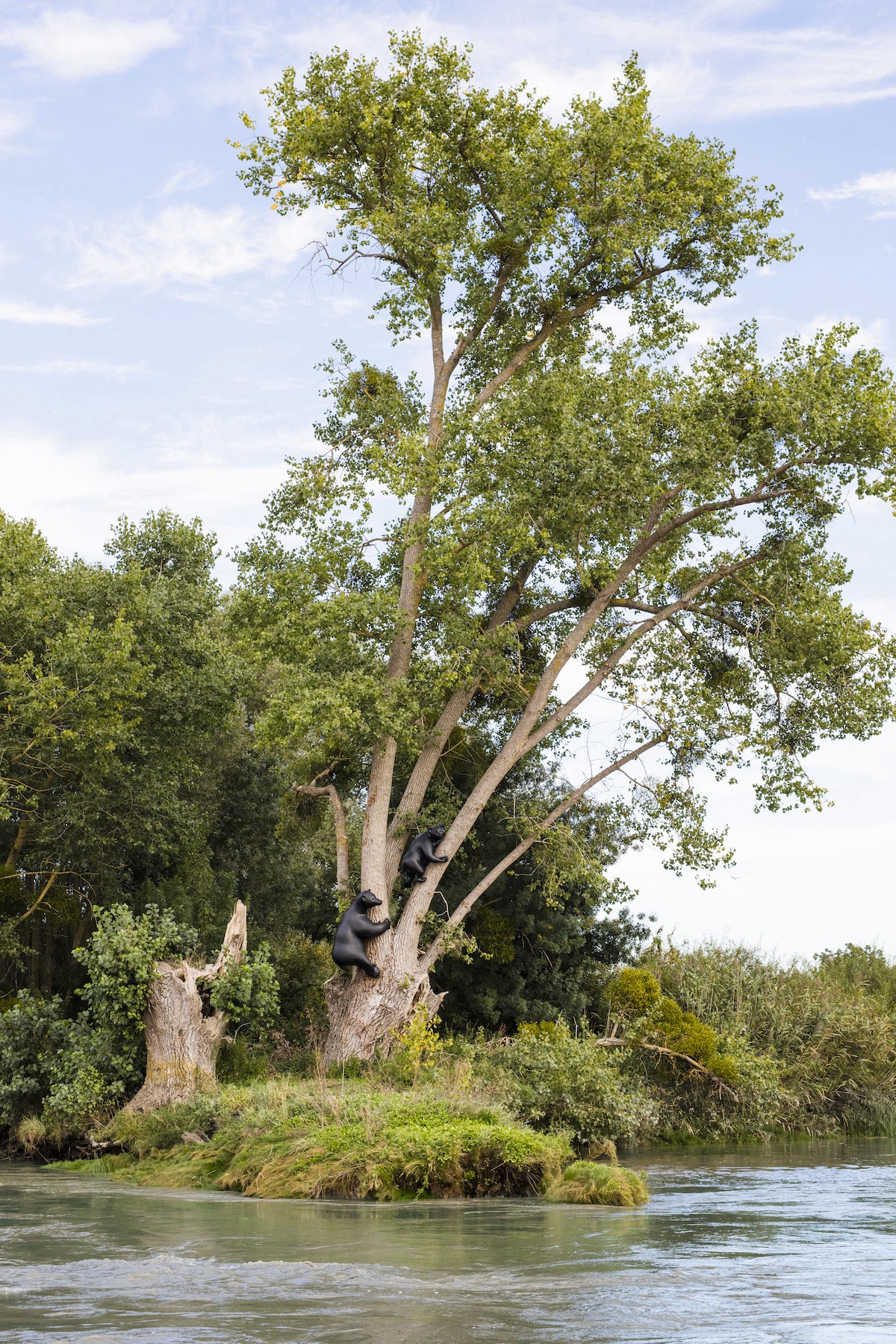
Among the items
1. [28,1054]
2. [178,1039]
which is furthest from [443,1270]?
[28,1054]

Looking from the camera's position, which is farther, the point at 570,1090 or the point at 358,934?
the point at 358,934

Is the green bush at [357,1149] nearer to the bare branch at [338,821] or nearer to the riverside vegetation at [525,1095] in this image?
the riverside vegetation at [525,1095]

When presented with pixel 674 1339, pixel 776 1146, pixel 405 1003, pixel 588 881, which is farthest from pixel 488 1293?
pixel 776 1146

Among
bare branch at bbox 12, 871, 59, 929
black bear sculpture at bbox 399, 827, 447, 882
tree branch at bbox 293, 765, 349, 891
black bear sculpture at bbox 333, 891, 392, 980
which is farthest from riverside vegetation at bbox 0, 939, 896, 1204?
bare branch at bbox 12, 871, 59, 929

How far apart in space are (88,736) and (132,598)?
337cm

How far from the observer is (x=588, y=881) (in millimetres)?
24828

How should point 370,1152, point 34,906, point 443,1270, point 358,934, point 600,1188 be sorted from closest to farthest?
point 443,1270 < point 600,1188 < point 370,1152 < point 358,934 < point 34,906

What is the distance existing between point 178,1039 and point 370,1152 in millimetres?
5889

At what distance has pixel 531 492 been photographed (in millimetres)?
22797

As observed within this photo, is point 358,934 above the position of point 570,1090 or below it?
above

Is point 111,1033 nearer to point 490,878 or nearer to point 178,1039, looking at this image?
point 178,1039

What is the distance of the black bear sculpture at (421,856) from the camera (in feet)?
73.2

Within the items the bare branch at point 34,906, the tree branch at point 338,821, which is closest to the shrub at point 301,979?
the tree branch at point 338,821

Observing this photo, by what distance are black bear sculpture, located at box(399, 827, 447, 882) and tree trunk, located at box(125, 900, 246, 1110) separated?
3.65m
